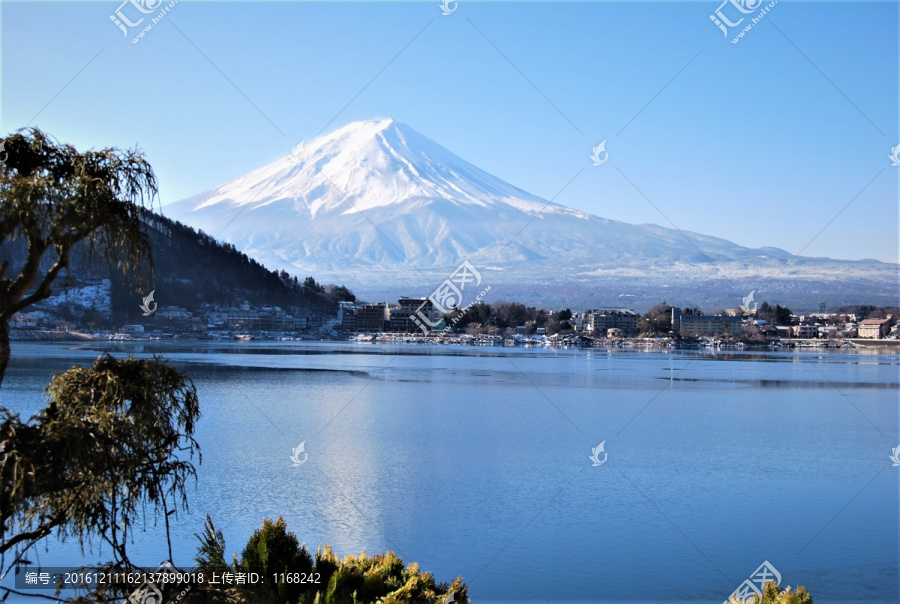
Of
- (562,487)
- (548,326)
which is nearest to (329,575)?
(562,487)

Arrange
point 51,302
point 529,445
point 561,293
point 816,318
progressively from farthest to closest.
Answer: point 561,293 < point 816,318 < point 51,302 < point 529,445

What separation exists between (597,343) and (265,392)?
2288 inches

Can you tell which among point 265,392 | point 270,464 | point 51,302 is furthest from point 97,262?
point 51,302

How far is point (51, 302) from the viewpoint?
52.5m

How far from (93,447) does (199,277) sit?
5968 centimetres

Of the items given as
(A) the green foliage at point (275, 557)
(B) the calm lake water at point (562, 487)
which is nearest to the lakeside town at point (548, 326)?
(B) the calm lake water at point (562, 487)

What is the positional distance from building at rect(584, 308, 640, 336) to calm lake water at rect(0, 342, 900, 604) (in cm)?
5853

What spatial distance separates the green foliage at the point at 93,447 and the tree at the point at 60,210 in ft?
0.80

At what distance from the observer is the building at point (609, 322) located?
278 ft

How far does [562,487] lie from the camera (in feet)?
39.6

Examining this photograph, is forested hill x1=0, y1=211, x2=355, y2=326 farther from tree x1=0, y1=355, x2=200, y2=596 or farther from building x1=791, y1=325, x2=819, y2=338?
building x1=791, y1=325, x2=819, y2=338

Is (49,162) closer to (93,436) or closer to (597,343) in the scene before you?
(93,436)

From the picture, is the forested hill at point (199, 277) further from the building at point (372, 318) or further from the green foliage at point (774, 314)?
the green foliage at point (774, 314)

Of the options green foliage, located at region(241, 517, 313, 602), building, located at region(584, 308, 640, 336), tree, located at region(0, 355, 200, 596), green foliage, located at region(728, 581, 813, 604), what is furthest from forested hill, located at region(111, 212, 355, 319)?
tree, located at region(0, 355, 200, 596)
